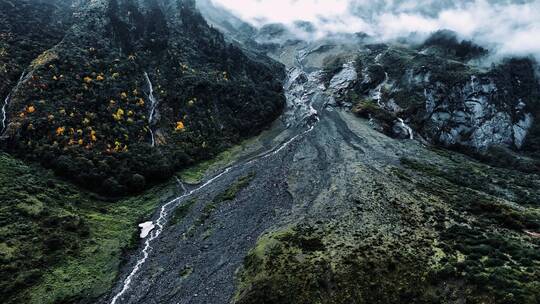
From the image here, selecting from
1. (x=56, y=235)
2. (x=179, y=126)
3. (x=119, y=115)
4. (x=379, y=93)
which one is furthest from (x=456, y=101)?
(x=56, y=235)

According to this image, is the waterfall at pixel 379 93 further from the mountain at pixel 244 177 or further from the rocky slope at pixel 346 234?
the rocky slope at pixel 346 234

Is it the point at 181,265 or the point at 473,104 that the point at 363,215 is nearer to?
the point at 181,265

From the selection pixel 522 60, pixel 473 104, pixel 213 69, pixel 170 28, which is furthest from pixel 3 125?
pixel 522 60

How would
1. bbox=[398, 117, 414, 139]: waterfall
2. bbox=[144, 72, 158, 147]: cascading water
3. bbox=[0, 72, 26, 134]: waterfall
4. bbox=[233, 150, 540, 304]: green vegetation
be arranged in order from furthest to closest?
bbox=[398, 117, 414, 139]: waterfall
bbox=[144, 72, 158, 147]: cascading water
bbox=[0, 72, 26, 134]: waterfall
bbox=[233, 150, 540, 304]: green vegetation

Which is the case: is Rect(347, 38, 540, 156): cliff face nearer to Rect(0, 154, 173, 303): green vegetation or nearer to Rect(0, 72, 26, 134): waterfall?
Rect(0, 154, 173, 303): green vegetation

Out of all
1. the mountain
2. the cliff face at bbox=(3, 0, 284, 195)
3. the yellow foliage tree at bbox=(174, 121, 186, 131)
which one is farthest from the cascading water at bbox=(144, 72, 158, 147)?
the yellow foliage tree at bbox=(174, 121, 186, 131)

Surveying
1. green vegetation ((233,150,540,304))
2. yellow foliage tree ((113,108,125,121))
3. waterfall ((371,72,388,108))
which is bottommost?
green vegetation ((233,150,540,304))
